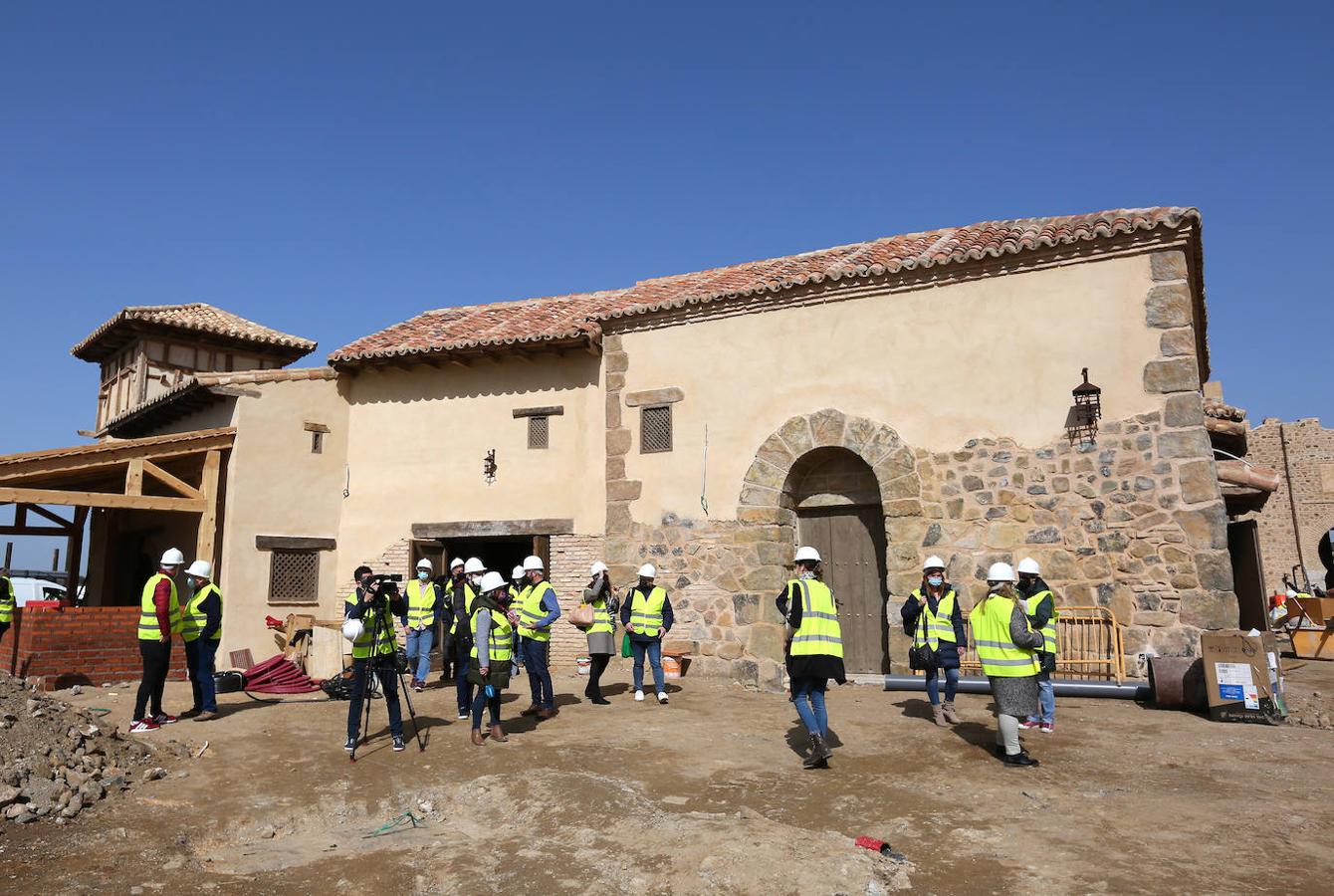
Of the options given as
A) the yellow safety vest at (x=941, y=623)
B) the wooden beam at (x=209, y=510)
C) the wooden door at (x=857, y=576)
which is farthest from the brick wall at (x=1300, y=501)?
the wooden beam at (x=209, y=510)

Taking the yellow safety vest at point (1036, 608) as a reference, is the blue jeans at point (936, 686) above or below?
below

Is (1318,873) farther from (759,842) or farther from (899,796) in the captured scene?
(759,842)

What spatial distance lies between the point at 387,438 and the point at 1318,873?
13.5 m

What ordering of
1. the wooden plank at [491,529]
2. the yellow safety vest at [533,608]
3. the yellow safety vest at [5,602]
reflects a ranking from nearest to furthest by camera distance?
the yellow safety vest at [533,608] → the yellow safety vest at [5,602] → the wooden plank at [491,529]

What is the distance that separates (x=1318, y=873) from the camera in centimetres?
439

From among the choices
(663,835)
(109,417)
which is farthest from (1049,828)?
(109,417)

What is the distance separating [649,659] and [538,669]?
1623mm

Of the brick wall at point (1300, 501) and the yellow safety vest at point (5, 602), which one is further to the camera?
the brick wall at point (1300, 501)

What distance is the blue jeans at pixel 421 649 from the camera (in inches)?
439

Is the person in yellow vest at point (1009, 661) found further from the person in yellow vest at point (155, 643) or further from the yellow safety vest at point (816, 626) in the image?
the person in yellow vest at point (155, 643)

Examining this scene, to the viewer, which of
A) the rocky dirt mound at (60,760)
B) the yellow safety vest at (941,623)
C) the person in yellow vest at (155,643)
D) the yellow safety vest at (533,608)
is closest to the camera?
the rocky dirt mound at (60,760)

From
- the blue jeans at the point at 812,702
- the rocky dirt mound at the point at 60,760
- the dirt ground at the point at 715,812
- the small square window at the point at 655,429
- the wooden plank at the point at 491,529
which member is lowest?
the dirt ground at the point at 715,812

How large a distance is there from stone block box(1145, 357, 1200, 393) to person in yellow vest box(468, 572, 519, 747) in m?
7.88

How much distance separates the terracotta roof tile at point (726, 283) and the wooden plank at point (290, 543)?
10.2 feet
